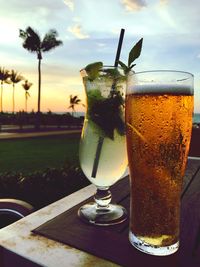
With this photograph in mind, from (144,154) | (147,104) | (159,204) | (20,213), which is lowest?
(20,213)

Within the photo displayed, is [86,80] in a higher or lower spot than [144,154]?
higher

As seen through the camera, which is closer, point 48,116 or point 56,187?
point 56,187

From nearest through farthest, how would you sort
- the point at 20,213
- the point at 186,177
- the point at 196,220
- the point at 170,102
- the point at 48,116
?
1. the point at 170,102
2. the point at 196,220
3. the point at 20,213
4. the point at 186,177
5. the point at 48,116

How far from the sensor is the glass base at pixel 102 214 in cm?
108

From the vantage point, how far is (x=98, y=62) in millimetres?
1140

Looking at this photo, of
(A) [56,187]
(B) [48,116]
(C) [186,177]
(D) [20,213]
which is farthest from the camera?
(B) [48,116]

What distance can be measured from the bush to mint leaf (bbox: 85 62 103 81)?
209 centimetres

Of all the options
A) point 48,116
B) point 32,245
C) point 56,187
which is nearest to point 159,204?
point 32,245

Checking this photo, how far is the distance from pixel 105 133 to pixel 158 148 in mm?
304

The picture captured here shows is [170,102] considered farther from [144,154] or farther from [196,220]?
[196,220]

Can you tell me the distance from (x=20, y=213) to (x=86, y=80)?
679 millimetres

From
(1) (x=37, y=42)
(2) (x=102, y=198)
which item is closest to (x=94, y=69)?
(2) (x=102, y=198)

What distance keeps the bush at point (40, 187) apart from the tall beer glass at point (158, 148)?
7.23 ft

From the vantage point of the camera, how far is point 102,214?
1146mm
